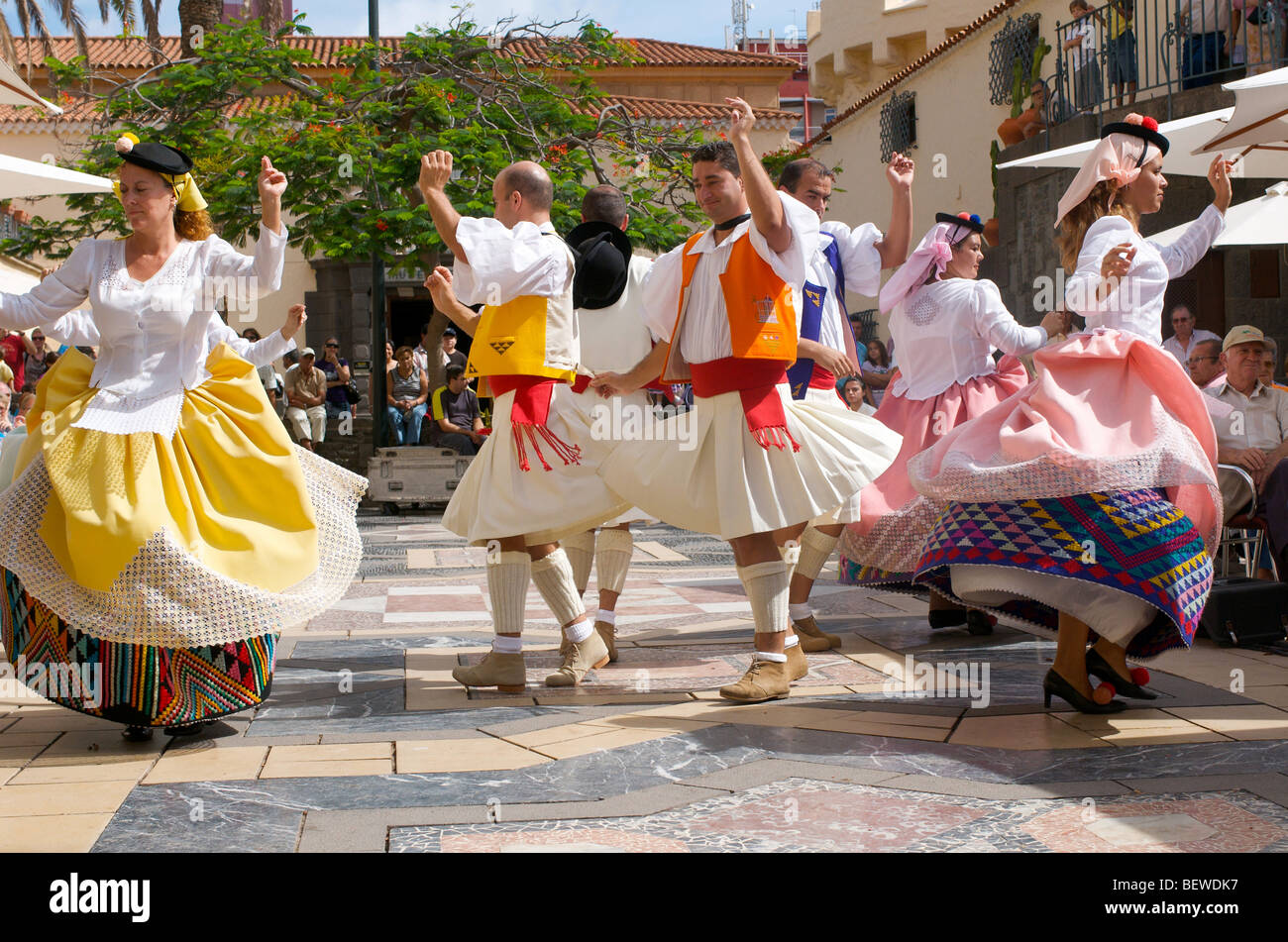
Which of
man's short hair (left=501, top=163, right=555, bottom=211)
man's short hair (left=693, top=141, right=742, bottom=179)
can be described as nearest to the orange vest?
man's short hair (left=693, top=141, right=742, bottom=179)

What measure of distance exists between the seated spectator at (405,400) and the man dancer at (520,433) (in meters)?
11.5

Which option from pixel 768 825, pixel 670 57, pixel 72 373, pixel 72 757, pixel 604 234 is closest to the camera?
pixel 768 825

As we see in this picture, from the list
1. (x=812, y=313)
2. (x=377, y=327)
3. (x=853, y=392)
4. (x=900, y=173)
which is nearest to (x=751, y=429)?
(x=812, y=313)

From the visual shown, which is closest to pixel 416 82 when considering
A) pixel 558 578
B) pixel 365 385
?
pixel 365 385

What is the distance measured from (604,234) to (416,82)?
A: 9.65m

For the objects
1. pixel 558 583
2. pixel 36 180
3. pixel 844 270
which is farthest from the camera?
pixel 36 180

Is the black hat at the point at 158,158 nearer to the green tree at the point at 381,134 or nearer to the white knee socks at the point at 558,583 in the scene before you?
the white knee socks at the point at 558,583

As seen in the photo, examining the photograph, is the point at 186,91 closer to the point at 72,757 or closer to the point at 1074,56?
the point at 1074,56

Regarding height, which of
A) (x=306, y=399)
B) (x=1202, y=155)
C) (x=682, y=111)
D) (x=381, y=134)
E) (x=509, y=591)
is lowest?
(x=509, y=591)

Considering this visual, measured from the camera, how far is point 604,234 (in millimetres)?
6008

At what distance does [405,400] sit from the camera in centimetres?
1725

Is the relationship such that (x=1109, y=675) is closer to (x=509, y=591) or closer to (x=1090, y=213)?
(x=1090, y=213)

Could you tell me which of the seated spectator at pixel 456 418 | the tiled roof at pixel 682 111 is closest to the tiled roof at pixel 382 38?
the tiled roof at pixel 682 111

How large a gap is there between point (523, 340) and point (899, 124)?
66.0ft
